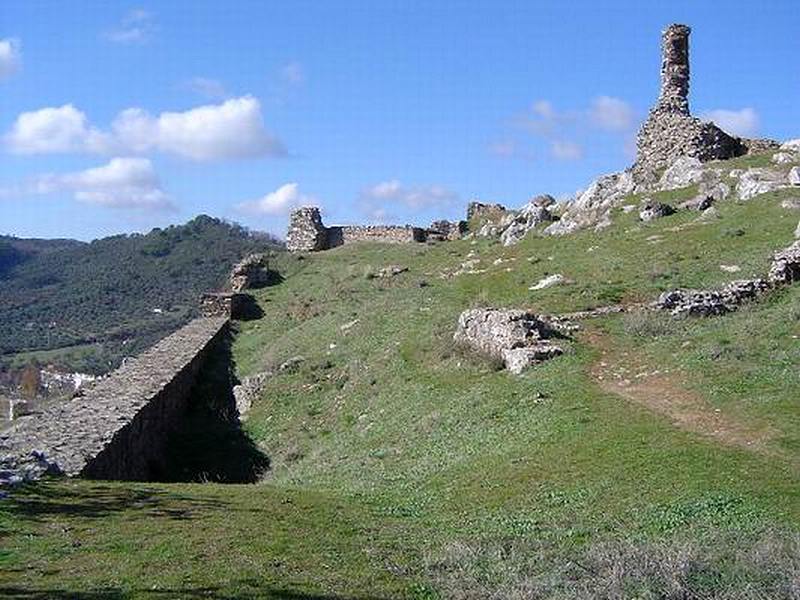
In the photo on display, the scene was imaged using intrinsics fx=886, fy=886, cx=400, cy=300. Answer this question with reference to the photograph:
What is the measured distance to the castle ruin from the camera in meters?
38.1

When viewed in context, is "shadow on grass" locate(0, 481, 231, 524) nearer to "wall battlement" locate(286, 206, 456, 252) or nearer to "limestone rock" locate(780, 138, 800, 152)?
"limestone rock" locate(780, 138, 800, 152)

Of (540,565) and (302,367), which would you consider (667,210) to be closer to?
(302,367)

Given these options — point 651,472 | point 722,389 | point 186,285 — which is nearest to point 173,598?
point 651,472

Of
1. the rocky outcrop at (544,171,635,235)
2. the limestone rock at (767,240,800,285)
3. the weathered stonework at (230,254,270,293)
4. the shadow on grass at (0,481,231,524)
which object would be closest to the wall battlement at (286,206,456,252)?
the weathered stonework at (230,254,270,293)

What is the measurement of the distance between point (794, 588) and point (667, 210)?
25724mm

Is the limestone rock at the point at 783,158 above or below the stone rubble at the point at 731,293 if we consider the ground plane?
above

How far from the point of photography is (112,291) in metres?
86.4

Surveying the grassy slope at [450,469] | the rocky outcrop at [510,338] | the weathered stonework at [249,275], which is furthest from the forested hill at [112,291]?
the rocky outcrop at [510,338]

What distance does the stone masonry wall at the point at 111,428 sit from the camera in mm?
12359

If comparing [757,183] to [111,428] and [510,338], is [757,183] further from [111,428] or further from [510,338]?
[111,428]

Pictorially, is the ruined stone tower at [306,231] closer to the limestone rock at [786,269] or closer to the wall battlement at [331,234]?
the wall battlement at [331,234]

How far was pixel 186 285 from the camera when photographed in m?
81.3

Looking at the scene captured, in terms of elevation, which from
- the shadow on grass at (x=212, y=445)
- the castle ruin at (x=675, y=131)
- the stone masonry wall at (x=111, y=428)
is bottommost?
the shadow on grass at (x=212, y=445)

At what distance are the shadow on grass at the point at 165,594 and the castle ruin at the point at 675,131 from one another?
3313 centimetres
